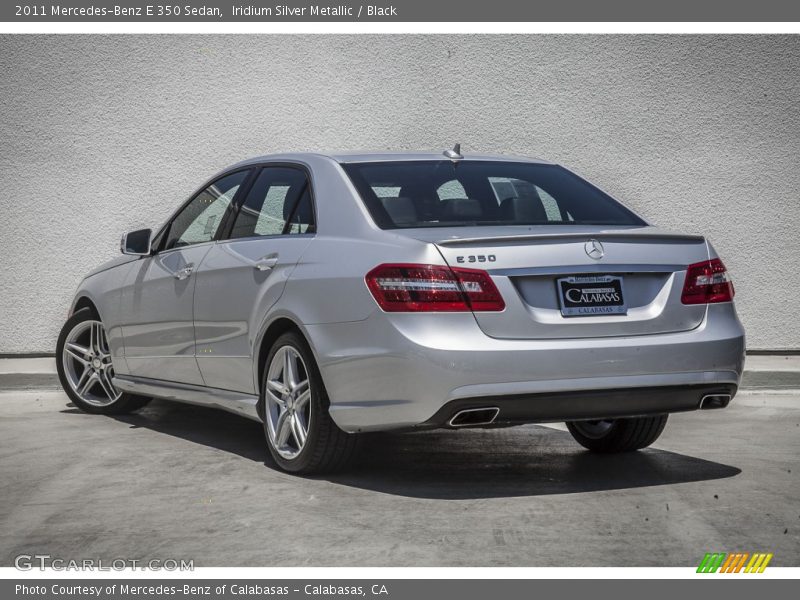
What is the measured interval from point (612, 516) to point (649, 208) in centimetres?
737

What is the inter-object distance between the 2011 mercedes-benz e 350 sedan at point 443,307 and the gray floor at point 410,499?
354mm

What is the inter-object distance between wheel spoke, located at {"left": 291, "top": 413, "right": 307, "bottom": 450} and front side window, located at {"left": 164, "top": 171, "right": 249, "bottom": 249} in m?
1.46

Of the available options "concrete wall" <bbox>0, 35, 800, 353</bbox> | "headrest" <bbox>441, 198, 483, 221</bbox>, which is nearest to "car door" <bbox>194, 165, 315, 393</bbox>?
"headrest" <bbox>441, 198, 483, 221</bbox>

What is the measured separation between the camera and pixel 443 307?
17.1ft

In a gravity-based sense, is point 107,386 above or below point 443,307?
below

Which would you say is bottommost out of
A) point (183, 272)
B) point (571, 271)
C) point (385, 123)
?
point (183, 272)

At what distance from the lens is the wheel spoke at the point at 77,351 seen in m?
8.68

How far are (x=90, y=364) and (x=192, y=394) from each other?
1735mm

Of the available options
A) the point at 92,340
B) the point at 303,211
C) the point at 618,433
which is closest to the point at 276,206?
the point at 303,211

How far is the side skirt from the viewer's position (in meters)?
6.54

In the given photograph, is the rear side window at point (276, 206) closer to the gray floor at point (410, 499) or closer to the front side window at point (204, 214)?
the front side window at point (204, 214)

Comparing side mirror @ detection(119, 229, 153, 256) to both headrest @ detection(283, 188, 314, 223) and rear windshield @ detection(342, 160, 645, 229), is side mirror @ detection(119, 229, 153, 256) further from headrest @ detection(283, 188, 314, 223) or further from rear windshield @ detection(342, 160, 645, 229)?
rear windshield @ detection(342, 160, 645, 229)

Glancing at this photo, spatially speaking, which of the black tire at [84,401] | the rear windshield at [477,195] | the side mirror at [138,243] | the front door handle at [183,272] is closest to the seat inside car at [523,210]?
the rear windshield at [477,195]

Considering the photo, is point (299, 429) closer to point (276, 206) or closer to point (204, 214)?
point (276, 206)
